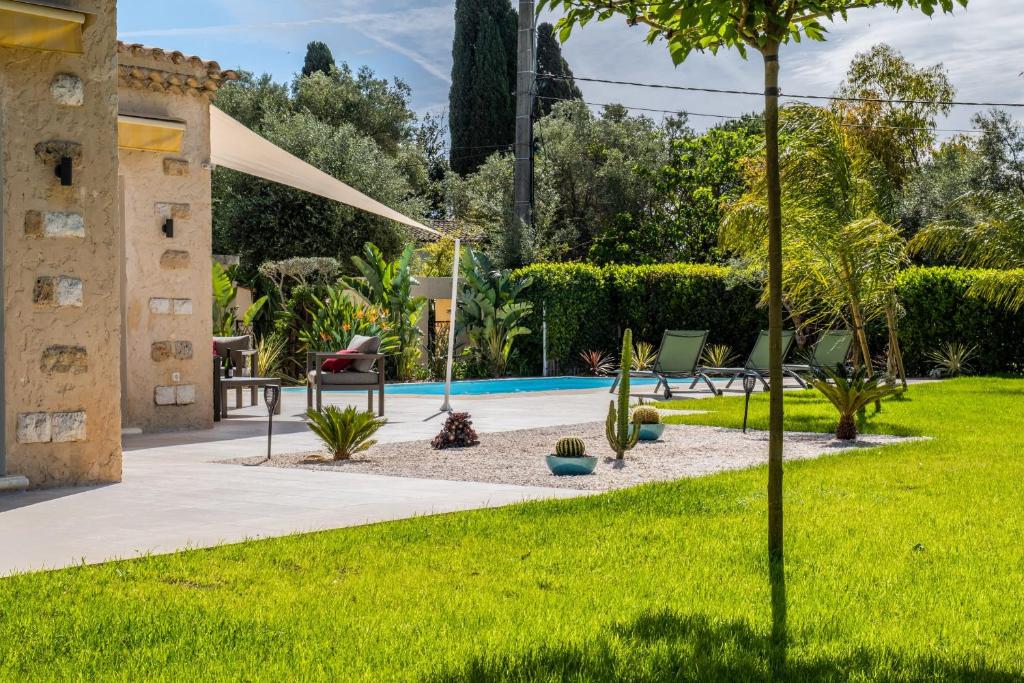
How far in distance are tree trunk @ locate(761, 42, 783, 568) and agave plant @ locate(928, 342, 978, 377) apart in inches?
733

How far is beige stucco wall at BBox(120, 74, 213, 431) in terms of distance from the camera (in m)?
11.3

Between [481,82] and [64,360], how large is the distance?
35296 mm

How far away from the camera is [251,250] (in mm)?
29000

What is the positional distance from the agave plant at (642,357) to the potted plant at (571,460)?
14.8 meters

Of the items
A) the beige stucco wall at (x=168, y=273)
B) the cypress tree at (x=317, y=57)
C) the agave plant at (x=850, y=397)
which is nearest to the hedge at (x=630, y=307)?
the agave plant at (x=850, y=397)

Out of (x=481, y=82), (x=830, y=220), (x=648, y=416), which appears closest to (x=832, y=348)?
(x=830, y=220)

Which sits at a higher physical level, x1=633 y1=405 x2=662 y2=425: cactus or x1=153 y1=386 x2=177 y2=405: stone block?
x1=153 y1=386 x2=177 y2=405: stone block

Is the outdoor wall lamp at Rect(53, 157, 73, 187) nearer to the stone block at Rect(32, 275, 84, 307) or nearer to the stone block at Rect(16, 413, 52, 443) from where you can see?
the stone block at Rect(32, 275, 84, 307)

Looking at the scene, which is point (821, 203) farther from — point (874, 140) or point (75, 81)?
point (874, 140)

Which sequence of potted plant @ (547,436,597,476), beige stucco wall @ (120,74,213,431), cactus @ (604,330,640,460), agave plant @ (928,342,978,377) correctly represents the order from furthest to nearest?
agave plant @ (928,342,978,377) → beige stucco wall @ (120,74,213,431) → cactus @ (604,330,640,460) → potted plant @ (547,436,597,476)

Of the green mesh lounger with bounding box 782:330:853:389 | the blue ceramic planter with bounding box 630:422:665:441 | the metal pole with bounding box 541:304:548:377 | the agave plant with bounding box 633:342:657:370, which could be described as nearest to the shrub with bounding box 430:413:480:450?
the blue ceramic planter with bounding box 630:422:665:441

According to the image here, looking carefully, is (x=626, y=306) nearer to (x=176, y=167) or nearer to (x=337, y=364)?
(x=337, y=364)

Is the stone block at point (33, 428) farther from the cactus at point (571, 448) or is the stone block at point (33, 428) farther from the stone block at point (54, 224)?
the cactus at point (571, 448)

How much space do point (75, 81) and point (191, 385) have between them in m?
4.70
